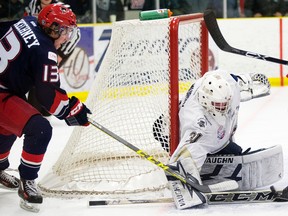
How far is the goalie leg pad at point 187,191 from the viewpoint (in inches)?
135

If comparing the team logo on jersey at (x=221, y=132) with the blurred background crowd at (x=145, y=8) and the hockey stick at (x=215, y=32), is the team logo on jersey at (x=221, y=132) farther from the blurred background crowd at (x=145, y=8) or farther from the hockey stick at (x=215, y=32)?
the blurred background crowd at (x=145, y=8)

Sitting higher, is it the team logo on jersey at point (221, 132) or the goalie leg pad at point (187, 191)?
the team logo on jersey at point (221, 132)

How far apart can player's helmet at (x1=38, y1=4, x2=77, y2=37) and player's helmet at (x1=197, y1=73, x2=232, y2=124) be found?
2.10 ft

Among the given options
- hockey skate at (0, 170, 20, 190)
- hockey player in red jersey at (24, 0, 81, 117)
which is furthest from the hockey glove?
hockey player in red jersey at (24, 0, 81, 117)

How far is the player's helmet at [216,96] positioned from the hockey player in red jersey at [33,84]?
1.74 feet

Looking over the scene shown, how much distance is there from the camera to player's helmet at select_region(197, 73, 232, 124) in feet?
11.4

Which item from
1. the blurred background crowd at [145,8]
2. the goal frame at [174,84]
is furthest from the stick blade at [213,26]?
the blurred background crowd at [145,8]

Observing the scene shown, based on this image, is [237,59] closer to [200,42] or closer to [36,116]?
[200,42]

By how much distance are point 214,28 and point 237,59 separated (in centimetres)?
375

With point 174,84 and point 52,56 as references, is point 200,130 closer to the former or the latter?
point 174,84

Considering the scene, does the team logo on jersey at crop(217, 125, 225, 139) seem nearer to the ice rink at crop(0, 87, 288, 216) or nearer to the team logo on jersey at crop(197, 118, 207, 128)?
the team logo on jersey at crop(197, 118, 207, 128)

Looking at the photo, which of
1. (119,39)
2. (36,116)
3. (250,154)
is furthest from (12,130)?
(250,154)

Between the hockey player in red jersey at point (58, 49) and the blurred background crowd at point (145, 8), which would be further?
the blurred background crowd at point (145, 8)

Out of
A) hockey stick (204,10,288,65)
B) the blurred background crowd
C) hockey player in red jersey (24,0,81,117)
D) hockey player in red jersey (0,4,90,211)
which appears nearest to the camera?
hockey player in red jersey (0,4,90,211)
